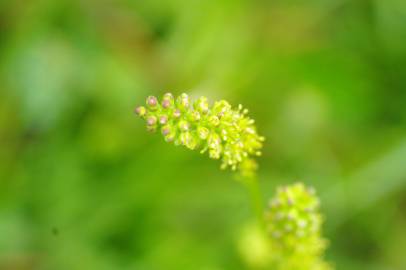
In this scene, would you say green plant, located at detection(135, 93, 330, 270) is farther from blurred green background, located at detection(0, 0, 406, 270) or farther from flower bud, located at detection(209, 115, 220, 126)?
blurred green background, located at detection(0, 0, 406, 270)

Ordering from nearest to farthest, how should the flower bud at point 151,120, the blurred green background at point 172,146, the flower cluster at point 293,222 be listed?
the flower bud at point 151,120 → the flower cluster at point 293,222 → the blurred green background at point 172,146

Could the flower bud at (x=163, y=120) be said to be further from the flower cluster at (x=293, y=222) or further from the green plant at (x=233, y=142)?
the flower cluster at (x=293, y=222)

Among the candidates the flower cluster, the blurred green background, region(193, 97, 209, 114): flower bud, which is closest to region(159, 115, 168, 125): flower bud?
region(193, 97, 209, 114): flower bud

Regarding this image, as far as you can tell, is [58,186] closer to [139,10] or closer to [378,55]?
[139,10]

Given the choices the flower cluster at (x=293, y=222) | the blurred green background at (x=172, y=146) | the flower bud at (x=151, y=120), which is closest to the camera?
the flower bud at (x=151, y=120)

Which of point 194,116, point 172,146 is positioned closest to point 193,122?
point 194,116

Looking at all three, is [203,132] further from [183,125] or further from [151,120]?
[151,120]

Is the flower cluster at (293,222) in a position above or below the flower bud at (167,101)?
above

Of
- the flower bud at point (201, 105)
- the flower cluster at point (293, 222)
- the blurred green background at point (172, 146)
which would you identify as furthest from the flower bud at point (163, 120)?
the blurred green background at point (172, 146)
